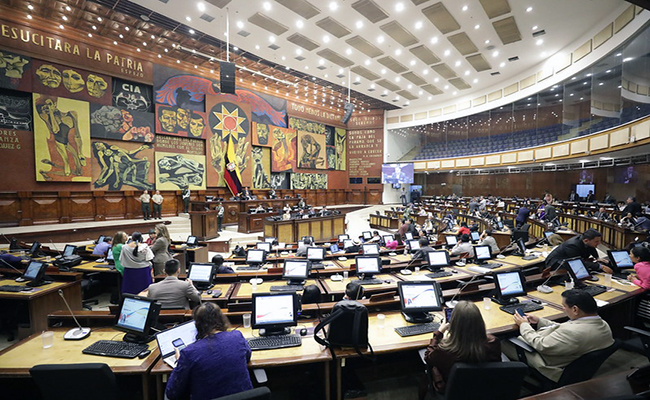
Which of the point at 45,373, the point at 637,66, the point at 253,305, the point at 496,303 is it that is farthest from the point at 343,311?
the point at 637,66

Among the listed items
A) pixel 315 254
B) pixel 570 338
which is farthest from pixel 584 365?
pixel 315 254

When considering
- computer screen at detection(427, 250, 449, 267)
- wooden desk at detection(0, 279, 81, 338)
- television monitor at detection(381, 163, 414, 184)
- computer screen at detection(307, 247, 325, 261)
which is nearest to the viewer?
wooden desk at detection(0, 279, 81, 338)

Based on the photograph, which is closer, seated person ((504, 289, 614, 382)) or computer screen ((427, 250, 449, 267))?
seated person ((504, 289, 614, 382))

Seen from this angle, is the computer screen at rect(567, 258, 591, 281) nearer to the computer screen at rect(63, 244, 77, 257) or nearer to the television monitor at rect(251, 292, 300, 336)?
the television monitor at rect(251, 292, 300, 336)

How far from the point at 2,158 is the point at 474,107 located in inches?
833

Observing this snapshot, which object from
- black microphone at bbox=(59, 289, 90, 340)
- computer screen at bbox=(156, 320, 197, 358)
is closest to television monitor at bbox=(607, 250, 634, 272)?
computer screen at bbox=(156, 320, 197, 358)

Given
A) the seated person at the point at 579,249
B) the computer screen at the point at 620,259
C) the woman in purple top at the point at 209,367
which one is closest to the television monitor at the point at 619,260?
the computer screen at the point at 620,259

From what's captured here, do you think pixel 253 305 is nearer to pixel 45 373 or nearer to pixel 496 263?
pixel 45 373

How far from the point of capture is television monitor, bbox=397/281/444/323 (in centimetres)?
307

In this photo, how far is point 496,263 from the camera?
5.37m

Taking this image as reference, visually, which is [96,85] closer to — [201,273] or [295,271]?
[201,273]

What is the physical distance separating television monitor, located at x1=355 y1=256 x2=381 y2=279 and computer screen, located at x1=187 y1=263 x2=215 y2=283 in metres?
2.25

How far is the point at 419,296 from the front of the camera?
313 cm

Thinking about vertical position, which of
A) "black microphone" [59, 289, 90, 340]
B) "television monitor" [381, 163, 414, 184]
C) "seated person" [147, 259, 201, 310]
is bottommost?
"black microphone" [59, 289, 90, 340]
